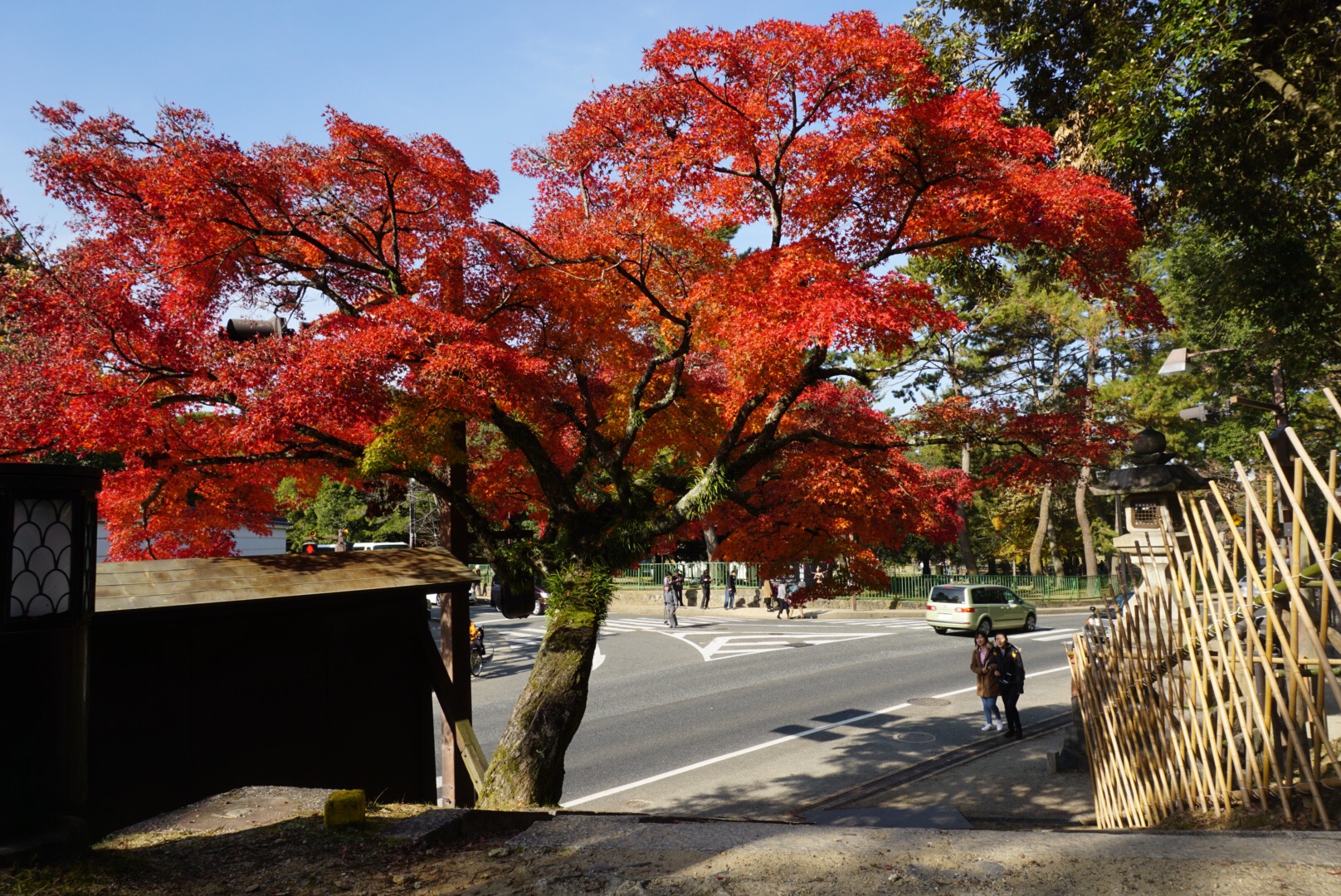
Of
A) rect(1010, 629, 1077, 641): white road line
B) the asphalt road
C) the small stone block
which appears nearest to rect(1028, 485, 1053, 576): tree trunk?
rect(1010, 629, 1077, 641): white road line

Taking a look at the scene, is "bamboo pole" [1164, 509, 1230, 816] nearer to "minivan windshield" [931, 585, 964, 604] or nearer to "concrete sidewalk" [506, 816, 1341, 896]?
"concrete sidewalk" [506, 816, 1341, 896]

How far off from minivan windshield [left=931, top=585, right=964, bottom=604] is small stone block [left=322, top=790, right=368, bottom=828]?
2396cm

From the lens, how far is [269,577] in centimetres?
647

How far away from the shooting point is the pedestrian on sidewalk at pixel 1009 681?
1336 centimetres

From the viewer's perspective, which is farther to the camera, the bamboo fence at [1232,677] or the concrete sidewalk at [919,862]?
the bamboo fence at [1232,677]

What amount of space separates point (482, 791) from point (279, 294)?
5.74 meters

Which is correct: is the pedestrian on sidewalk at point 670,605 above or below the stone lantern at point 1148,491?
below

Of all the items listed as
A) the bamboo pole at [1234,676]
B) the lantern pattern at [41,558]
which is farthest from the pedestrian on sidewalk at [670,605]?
the lantern pattern at [41,558]

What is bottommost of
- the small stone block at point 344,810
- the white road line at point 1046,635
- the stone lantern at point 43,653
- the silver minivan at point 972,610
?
the white road line at point 1046,635

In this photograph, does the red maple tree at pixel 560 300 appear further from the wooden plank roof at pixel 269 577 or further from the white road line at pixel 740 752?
the white road line at pixel 740 752

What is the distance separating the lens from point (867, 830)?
14.3 ft

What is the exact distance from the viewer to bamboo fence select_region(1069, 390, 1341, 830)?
15.5 feet

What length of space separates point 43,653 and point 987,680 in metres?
12.9

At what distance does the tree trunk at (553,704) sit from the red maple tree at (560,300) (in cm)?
2
